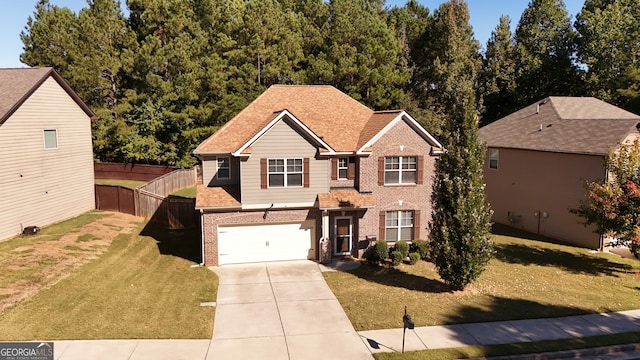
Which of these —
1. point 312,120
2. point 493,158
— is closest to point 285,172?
point 312,120

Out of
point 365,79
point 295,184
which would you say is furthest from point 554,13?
point 295,184

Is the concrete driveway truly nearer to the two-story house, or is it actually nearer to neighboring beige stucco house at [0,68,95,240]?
the two-story house

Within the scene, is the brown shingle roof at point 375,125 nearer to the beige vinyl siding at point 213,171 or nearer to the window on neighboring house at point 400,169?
the window on neighboring house at point 400,169

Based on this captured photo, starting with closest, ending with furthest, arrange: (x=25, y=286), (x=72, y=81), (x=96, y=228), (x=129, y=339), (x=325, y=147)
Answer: (x=129, y=339), (x=25, y=286), (x=325, y=147), (x=96, y=228), (x=72, y=81)

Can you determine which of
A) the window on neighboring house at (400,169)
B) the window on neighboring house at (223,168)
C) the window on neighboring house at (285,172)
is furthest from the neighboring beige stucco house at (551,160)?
the window on neighboring house at (223,168)

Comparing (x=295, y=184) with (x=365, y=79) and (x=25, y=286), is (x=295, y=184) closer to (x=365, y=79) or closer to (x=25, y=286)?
(x=25, y=286)

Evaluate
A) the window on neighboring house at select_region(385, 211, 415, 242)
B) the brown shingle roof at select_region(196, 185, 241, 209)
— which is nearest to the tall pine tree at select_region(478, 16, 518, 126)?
the window on neighboring house at select_region(385, 211, 415, 242)

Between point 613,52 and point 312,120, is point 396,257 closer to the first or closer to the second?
point 312,120
